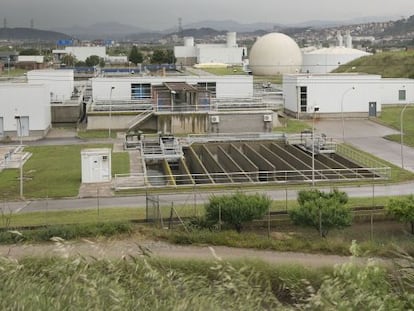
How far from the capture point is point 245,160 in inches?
1276

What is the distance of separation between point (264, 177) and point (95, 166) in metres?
7.60

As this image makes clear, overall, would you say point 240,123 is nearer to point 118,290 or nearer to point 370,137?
point 370,137

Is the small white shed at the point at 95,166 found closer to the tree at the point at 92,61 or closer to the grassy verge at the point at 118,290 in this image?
the grassy verge at the point at 118,290

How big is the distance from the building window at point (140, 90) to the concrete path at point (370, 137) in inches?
548

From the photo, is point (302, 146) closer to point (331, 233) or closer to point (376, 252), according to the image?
point (331, 233)

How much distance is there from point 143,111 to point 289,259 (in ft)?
96.0

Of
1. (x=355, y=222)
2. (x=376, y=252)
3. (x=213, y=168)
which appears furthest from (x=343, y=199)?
(x=213, y=168)

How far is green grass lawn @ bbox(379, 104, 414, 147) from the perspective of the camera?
120ft

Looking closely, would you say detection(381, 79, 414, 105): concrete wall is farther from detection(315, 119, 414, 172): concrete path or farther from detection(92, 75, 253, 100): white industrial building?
detection(92, 75, 253, 100): white industrial building

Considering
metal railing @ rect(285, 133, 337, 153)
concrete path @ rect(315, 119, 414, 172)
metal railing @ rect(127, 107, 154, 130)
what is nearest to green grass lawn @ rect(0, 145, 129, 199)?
metal railing @ rect(127, 107, 154, 130)

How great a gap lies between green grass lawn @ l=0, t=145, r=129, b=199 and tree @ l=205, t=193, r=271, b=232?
742cm

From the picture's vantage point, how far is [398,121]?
144 ft

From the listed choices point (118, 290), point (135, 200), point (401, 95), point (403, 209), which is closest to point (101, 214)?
point (135, 200)

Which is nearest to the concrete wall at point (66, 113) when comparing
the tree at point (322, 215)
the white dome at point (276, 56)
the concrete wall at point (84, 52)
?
the tree at point (322, 215)
